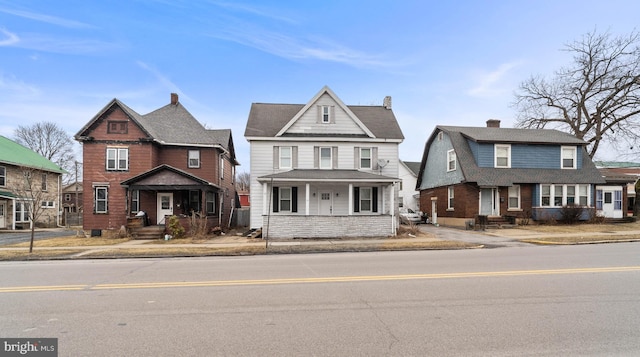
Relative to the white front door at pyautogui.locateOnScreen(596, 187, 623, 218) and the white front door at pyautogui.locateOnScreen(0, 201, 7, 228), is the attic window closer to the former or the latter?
the white front door at pyautogui.locateOnScreen(0, 201, 7, 228)

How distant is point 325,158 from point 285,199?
3.50 m

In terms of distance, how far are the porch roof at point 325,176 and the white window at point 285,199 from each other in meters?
1.16

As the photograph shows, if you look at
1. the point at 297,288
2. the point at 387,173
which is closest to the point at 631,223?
the point at 387,173

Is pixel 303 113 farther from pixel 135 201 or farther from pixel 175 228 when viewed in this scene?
pixel 135 201

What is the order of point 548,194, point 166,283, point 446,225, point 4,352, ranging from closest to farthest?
point 4,352 → point 166,283 → point 548,194 → point 446,225

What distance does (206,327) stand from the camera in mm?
5047

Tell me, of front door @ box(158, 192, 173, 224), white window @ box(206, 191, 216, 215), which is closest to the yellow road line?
front door @ box(158, 192, 173, 224)

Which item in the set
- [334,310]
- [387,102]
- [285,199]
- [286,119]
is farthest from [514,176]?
[334,310]

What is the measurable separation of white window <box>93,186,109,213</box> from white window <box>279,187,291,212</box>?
11.0m

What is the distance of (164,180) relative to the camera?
2088 centimetres

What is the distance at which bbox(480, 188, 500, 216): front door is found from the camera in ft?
80.7

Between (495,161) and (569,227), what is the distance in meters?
6.12

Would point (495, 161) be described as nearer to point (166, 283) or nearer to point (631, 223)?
point (631, 223)

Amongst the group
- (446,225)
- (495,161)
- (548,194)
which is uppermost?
(495,161)
